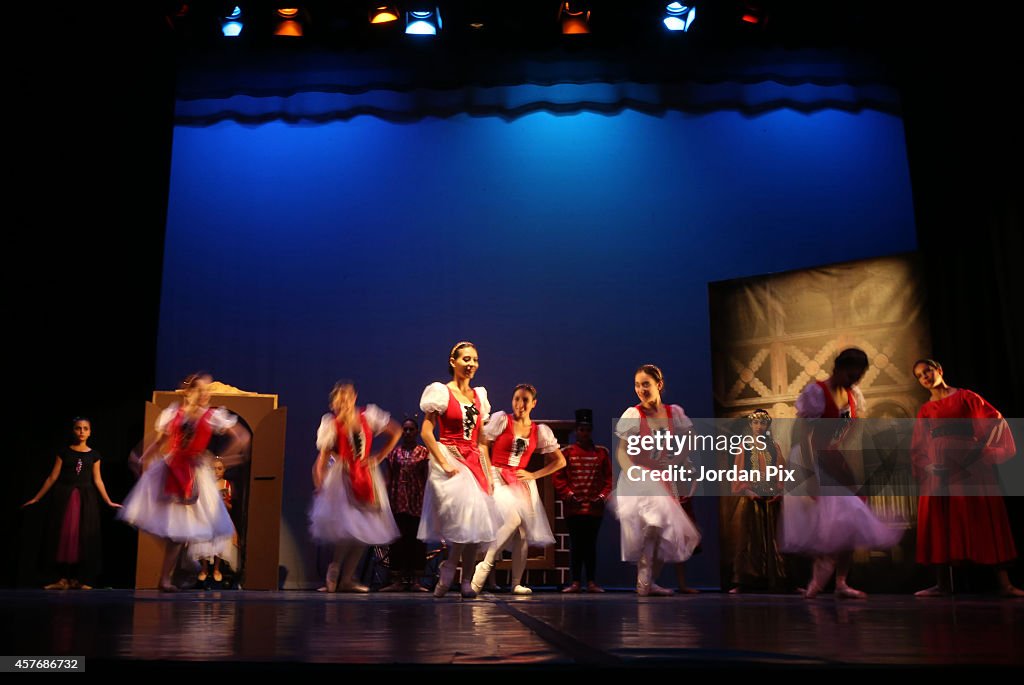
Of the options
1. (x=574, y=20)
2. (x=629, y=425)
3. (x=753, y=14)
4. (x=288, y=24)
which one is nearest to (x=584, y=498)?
(x=629, y=425)

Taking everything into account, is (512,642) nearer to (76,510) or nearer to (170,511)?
(170,511)

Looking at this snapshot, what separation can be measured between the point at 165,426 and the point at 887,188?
7.79 metres

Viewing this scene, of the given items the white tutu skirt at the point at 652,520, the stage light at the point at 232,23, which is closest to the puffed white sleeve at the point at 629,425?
the white tutu skirt at the point at 652,520

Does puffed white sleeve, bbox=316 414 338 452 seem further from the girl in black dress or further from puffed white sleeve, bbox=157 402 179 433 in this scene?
the girl in black dress

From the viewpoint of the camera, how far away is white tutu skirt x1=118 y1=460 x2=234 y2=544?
7082 millimetres

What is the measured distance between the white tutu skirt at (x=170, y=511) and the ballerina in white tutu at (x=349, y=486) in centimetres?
87

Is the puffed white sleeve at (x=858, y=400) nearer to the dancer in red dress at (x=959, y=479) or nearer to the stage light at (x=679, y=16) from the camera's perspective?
the dancer in red dress at (x=959, y=479)

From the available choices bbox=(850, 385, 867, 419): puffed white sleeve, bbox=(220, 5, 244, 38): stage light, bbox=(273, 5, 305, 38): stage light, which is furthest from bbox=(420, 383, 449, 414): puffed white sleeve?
bbox=(220, 5, 244, 38): stage light

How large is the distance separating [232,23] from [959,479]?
7478 mm

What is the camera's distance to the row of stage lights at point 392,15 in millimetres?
8211

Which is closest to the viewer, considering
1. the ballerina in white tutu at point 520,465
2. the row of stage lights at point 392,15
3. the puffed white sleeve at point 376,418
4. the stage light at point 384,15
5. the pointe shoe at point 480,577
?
the pointe shoe at point 480,577

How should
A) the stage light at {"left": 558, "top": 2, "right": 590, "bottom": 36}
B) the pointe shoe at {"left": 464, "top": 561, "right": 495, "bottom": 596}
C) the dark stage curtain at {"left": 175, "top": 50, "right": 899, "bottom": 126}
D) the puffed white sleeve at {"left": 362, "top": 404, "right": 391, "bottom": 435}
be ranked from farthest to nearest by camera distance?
the dark stage curtain at {"left": 175, "top": 50, "right": 899, "bottom": 126} → the stage light at {"left": 558, "top": 2, "right": 590, "bottom": 36} → the puffed white sleeve at {"left": 362, "top": 404, "right": 391, "bottom": 435} → the pointe shoe at {"left": 464, "top": 561, "right": 495, "bottom": 596}

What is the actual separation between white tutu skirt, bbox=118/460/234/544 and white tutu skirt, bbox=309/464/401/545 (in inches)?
32.0

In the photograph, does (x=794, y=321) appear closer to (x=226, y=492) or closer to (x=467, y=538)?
(x=467, y=538)
